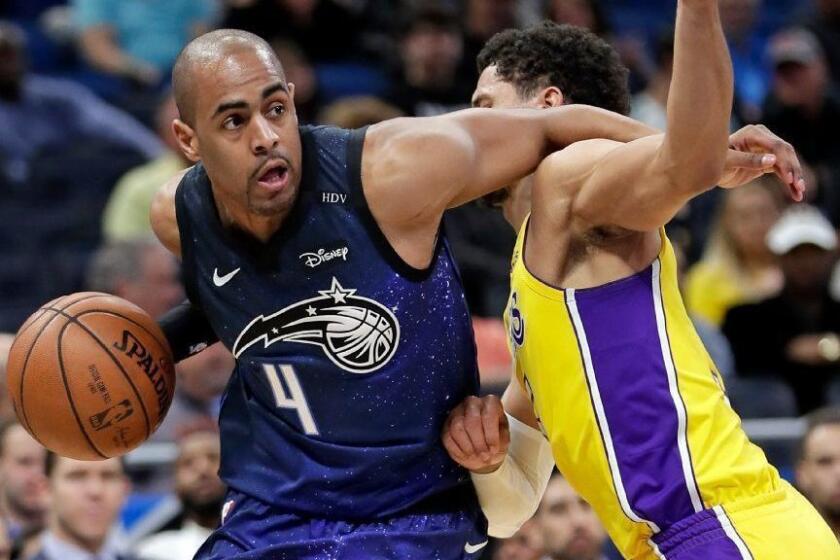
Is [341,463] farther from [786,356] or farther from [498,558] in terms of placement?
[786,356]

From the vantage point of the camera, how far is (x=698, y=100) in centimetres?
329

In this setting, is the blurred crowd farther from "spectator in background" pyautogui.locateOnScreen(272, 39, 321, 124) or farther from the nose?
the nose

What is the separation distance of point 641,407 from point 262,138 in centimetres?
115

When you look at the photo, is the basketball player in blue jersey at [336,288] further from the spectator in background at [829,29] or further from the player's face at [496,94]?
the spectator in background at [829,29]

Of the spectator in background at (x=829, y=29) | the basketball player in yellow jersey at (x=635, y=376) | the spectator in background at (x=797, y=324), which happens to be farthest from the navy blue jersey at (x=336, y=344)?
the spectator in background at (x=829, y=29)

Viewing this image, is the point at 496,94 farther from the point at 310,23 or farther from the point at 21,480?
the point at 310,23

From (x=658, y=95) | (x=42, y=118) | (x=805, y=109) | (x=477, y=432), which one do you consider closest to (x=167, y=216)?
(x=477, y=432)

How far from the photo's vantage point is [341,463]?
3.94m

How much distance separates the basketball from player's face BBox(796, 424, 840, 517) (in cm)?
302

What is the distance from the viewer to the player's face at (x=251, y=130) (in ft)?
12.4

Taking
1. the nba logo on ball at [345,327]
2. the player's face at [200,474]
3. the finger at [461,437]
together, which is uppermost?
the nba logo on ball at [345,327]

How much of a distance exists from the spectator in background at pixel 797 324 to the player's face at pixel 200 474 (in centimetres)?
294

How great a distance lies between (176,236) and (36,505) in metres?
2.57

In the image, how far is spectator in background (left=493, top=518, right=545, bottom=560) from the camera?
629 cm
